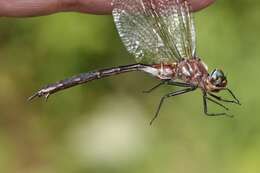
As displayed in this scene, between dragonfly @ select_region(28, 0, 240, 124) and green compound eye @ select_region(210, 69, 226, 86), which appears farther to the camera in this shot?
dragonfly @ select_region(28, 0, 240, 124)

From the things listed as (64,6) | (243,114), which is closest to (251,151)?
(243,114)

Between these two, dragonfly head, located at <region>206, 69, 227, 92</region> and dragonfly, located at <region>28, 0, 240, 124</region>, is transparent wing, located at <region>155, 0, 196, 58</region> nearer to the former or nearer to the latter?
dragonfly, located at <region>28, 0, 240, 124</region>

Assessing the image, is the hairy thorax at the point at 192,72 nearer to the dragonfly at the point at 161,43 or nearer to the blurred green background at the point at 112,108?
the dragonfly at the point at 161,43

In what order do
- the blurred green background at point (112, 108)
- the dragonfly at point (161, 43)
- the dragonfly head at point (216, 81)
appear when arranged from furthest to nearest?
the blurred green background at point (112, 108), the dragonfly at point (161, 43), the dragonfly head at point (216, 81)

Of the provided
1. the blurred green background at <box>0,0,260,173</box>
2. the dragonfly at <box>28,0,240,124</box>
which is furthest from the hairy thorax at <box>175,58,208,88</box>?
the blurred green background at <box>0,0,260,173</box>

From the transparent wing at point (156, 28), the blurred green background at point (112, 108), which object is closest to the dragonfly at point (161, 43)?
the transparent wing at point (156, 28)

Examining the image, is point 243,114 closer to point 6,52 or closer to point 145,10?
point 145,10
